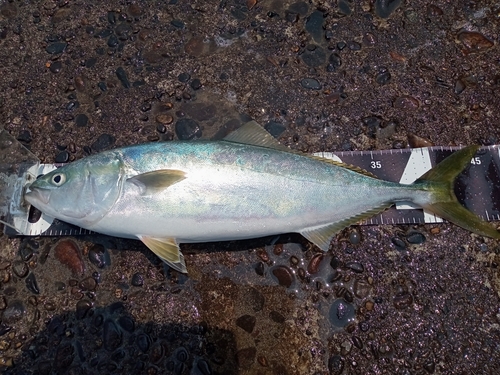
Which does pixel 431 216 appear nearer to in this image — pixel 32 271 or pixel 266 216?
pixel 266 216

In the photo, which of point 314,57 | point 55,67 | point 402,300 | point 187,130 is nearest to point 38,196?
point 187,130

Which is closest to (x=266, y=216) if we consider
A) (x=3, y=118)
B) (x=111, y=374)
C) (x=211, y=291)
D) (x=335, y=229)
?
(x=335, y=229)

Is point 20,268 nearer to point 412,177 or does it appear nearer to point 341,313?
point 341,313

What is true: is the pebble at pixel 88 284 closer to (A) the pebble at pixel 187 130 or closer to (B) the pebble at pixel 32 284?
(B) the pebble at pixel 32 284

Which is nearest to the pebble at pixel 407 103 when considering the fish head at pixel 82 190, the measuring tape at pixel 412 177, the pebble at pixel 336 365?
the measuring tape at pixel 412 177

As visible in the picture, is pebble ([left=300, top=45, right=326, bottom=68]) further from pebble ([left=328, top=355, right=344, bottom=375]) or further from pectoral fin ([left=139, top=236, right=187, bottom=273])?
pebble ([left=328, top=355, right=344, bottom=375])

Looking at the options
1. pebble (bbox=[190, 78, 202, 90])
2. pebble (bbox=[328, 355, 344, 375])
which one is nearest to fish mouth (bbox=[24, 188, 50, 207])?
pebble (bbox=[190, 78, 202, 90])
